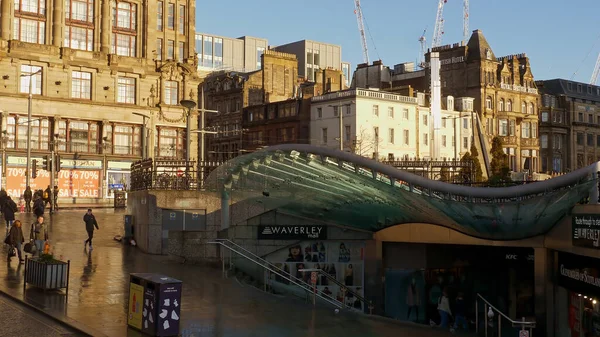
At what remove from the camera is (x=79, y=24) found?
7081cm

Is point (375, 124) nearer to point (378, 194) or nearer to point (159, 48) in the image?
point (159, 48)

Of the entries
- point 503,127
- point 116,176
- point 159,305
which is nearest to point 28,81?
point 116,176

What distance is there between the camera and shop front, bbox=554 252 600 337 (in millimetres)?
21869

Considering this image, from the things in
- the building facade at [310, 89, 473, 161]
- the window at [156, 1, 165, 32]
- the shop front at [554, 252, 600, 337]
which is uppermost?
the window at [156, 1, 165, 32]

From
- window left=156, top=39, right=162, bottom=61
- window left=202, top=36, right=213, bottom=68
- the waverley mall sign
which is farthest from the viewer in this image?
window left=202, top=36, right=213, bottom=68

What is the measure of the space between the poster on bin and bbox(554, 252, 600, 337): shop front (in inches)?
494

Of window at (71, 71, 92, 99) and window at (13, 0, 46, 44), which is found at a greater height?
window at (13, 0, 46, 44)

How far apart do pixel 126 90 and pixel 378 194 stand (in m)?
51.5

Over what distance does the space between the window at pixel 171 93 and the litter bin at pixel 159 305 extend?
61.0 meters

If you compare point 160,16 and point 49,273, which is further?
point 160,16

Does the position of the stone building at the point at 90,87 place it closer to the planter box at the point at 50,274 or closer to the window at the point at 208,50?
the planter box at the point at 50,274

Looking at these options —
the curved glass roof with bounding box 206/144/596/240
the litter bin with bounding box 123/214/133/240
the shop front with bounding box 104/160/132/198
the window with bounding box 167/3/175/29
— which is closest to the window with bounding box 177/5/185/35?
the window with bounding box 167/3/175/29

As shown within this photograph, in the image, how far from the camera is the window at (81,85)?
69.8 m

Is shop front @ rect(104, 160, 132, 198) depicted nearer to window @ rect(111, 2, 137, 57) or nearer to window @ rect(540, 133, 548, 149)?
window @ rect(111, 2, 137, 57)
